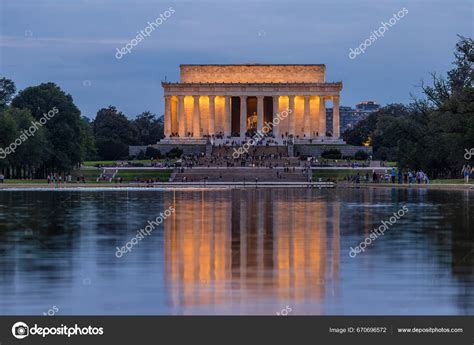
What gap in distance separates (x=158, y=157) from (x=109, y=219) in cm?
9311

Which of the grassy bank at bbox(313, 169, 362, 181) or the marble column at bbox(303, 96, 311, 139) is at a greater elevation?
the marble column at bbox(303, 96, 311, 139)

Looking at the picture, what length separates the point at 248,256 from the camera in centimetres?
2205

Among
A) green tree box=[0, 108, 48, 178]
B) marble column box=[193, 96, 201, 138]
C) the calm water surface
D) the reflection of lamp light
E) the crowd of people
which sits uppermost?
marble column box=[193, 96, 201, 138]

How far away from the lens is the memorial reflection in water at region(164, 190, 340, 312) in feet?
53.8

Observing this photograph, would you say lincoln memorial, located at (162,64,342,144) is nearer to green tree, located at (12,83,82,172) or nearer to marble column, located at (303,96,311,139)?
marble column, located at (303,96,311,139)

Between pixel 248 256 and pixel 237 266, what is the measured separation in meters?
2.00

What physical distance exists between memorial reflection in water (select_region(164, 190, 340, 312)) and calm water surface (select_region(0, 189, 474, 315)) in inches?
1.0

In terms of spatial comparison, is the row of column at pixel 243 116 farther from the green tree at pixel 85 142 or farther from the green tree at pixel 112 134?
the green tree at pixel 85 142

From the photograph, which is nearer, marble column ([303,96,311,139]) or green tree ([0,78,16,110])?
green tree ([0,78,16,110])

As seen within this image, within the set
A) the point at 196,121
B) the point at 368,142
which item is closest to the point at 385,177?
the point at 196,121

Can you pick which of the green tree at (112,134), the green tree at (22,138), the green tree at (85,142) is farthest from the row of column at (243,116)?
the green tree at (22,138)

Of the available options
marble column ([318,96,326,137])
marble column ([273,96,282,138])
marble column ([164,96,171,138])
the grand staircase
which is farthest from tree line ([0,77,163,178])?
marble column ([318,96,326,137])

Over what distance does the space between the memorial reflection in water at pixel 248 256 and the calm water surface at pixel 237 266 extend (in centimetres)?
3
